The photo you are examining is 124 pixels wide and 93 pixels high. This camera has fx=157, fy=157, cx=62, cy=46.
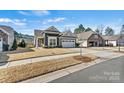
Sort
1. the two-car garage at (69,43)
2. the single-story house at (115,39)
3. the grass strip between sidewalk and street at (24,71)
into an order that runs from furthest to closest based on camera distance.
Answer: the two-car garage at (69,43) → the single-story house at (115,39) → the grass strip between sidewalk and street at (24,71)

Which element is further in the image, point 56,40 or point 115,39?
point 115,39

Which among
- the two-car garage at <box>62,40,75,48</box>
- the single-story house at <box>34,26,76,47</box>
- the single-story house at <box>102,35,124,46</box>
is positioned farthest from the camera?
the two-car garage at <box>62,40,75,48</box>

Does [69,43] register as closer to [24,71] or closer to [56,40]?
[56,40]

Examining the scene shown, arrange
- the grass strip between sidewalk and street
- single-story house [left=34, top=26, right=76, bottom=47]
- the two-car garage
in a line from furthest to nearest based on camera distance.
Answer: the two-car garage < single-story house [left=34, top=26, right=76, bottom=47] < the grass strip between sidewalk and street

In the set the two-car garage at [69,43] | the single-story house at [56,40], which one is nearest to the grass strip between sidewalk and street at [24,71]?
the single-story house at [56,40]

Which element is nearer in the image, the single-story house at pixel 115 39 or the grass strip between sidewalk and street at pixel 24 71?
the grass strip between sidewalk and street at pixel 24 71

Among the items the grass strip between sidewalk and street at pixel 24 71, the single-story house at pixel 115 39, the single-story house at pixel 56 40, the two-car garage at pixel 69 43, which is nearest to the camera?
the grass strip between sidewalk and street at pixel 24 71

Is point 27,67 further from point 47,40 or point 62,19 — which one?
point 47,40

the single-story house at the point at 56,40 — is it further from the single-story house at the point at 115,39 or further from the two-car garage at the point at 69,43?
the single-story house at the point at 115,39

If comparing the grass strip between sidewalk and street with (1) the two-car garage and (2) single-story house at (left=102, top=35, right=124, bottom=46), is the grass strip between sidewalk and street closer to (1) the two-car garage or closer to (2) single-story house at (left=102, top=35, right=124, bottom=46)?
(1) the two-car garage

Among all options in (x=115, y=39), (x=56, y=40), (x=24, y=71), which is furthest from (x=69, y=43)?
(x=24, y=71)

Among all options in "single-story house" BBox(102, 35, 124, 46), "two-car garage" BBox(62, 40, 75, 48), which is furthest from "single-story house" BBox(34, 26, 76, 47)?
"single-story house" BBox(102, 35, 124, 46)
